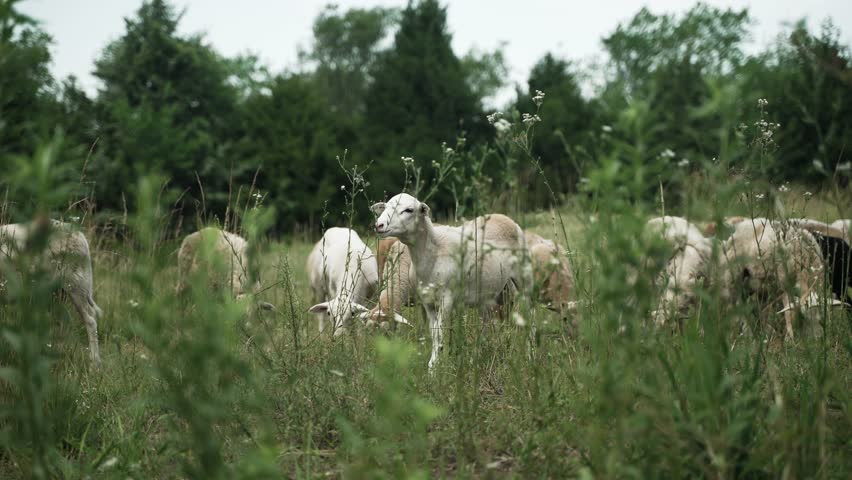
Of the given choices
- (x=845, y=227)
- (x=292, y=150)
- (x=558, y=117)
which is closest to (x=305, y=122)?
(x=292, y=150)

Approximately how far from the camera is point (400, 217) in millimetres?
5449

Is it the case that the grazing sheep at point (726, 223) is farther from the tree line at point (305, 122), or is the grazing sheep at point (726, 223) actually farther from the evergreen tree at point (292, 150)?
the evergreen tree at point (292, 150)

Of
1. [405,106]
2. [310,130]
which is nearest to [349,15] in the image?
[405,106]

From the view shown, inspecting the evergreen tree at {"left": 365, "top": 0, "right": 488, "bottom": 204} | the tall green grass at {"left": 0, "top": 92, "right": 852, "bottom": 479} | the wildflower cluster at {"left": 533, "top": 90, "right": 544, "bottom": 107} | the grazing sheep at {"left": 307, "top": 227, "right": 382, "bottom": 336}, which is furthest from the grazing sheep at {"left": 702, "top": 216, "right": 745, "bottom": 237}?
the evergreen tree at {"left": 365, "top": 0, "right": 488, "bottom": 204}

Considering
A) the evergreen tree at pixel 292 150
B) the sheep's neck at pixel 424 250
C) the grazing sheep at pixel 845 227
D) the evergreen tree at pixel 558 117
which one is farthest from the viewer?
the evergreen tree at pixel 558 117

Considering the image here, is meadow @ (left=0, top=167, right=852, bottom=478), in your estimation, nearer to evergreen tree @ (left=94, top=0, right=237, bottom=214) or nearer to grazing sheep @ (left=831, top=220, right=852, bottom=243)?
grazing sheep @ (left=831, top=220, right=852, bottom=243)

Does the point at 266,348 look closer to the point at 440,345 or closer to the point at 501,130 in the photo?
the point at 440,345

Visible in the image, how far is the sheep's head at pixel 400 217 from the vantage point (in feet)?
17.3

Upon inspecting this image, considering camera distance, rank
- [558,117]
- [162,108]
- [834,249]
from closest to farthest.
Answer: [834,249] < [162,108] < [558,117]

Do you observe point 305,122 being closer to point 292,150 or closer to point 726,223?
point 292,150

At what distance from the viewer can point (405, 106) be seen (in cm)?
2461

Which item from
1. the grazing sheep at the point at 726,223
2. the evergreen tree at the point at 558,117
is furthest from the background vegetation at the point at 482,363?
the evergreen tree at the point at 558,117

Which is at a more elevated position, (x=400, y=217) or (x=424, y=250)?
(x=400, y=217)

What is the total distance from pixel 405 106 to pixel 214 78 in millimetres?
6682
